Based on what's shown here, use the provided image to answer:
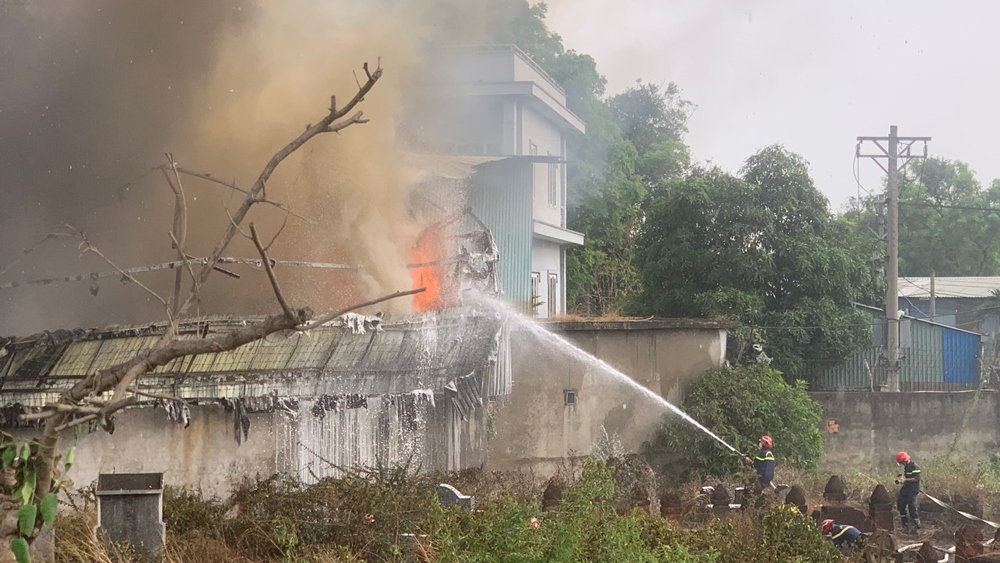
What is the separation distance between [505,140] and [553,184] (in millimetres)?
4245

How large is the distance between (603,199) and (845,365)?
1166 centimetres

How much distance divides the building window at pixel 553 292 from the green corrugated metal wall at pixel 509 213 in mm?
2593

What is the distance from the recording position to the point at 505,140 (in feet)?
85.7

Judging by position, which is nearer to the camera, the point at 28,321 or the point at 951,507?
the point at 951,507

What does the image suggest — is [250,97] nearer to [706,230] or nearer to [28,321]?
[28,321]

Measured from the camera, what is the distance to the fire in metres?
18.1

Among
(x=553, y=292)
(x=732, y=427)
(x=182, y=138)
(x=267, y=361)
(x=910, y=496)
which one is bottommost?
(x=910, y=496)

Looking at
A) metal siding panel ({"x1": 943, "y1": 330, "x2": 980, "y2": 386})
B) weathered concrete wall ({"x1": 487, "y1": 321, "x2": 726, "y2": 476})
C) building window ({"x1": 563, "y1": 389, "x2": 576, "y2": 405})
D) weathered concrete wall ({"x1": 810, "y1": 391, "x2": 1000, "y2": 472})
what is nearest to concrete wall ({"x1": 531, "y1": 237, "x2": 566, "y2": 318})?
weathered concrete wall ({"x1": 810, "y1": 391, "x2": 1000, "y2": 472})

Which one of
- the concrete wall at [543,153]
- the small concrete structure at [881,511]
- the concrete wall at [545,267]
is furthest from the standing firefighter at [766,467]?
the concrete wall at [543,153]

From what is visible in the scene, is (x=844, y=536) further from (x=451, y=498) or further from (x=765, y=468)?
(x=451, y=498)

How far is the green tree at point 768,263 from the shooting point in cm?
2580

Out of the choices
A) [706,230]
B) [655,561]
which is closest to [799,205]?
[706,230]

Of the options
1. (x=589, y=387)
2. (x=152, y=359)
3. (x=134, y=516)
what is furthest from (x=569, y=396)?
(x=152, y=359)

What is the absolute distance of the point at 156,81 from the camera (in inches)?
668
